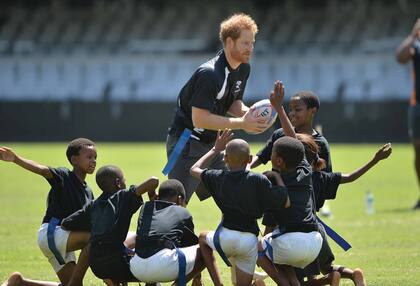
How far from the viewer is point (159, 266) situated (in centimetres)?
877

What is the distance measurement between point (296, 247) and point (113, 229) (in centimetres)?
153

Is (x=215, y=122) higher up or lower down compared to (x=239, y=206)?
higher up

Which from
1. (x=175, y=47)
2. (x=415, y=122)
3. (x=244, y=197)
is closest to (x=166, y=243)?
(x=244, y=197)

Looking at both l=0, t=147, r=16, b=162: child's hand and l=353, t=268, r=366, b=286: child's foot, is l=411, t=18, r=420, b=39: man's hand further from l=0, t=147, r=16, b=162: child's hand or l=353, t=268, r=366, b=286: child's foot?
l=0, t=147, r=16, b=162: child's hand

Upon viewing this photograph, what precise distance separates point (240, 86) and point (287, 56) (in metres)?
37.2

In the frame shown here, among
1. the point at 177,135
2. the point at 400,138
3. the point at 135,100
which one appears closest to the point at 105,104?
the point at 135,100

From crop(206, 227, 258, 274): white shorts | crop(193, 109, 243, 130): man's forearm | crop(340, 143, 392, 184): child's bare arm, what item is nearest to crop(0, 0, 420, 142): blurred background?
crop(193, 109, 243, 130): man's forearm

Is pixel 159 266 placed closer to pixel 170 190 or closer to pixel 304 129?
pixel 170 190

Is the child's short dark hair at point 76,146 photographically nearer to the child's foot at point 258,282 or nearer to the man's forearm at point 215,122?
the man's forearm at point 215,122

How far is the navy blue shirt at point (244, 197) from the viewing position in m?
8.79

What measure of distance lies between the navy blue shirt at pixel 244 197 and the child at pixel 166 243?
1.23ft

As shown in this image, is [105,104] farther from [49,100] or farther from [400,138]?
[400,138]

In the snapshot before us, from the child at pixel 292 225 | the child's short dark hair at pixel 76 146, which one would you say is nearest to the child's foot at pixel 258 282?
the child at pixel 292 225

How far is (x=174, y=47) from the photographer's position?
163 ft
